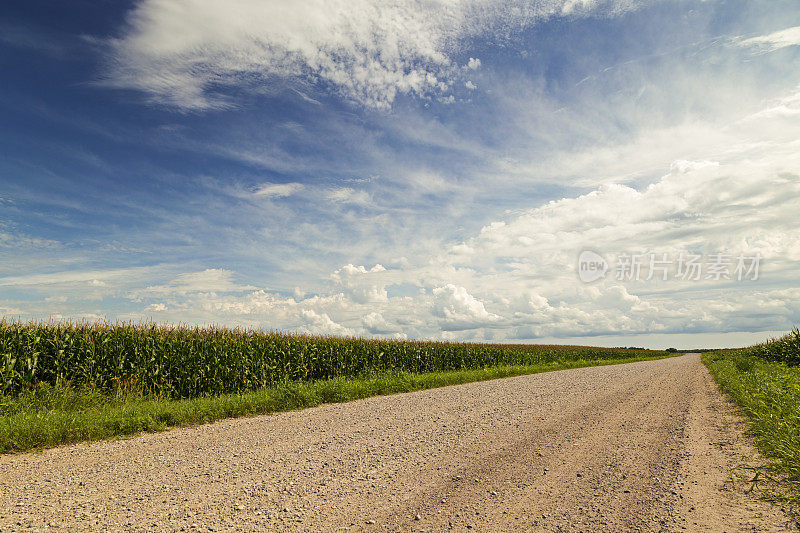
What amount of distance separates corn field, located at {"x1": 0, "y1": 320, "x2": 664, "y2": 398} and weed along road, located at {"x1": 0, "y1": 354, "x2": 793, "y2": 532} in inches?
261

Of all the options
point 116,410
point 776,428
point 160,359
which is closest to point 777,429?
point 776,428

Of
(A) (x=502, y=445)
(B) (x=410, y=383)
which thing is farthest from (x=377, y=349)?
(A) (x=502, y=445)

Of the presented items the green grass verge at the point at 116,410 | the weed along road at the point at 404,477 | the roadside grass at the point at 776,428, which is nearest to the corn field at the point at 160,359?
the green grass verge at the point at 116,410

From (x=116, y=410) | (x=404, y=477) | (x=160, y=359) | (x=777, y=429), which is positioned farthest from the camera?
(x=160, y=359)

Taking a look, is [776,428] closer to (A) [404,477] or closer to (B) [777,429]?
(B) [777,429]

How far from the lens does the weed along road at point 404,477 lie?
503cm

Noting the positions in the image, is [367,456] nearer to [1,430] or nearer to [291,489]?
[291,489]

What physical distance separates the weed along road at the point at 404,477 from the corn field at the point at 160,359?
261 inches

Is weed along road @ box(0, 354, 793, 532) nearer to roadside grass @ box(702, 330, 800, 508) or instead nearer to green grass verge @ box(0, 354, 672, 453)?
roadside grass @ box(702, 330, 800, 508)

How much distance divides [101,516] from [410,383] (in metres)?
12.9

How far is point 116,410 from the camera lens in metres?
10.8

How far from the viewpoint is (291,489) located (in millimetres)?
5848

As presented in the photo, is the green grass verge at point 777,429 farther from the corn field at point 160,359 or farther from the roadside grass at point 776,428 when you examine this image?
the corn field at point 160,359

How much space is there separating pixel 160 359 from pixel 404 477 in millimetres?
12923
